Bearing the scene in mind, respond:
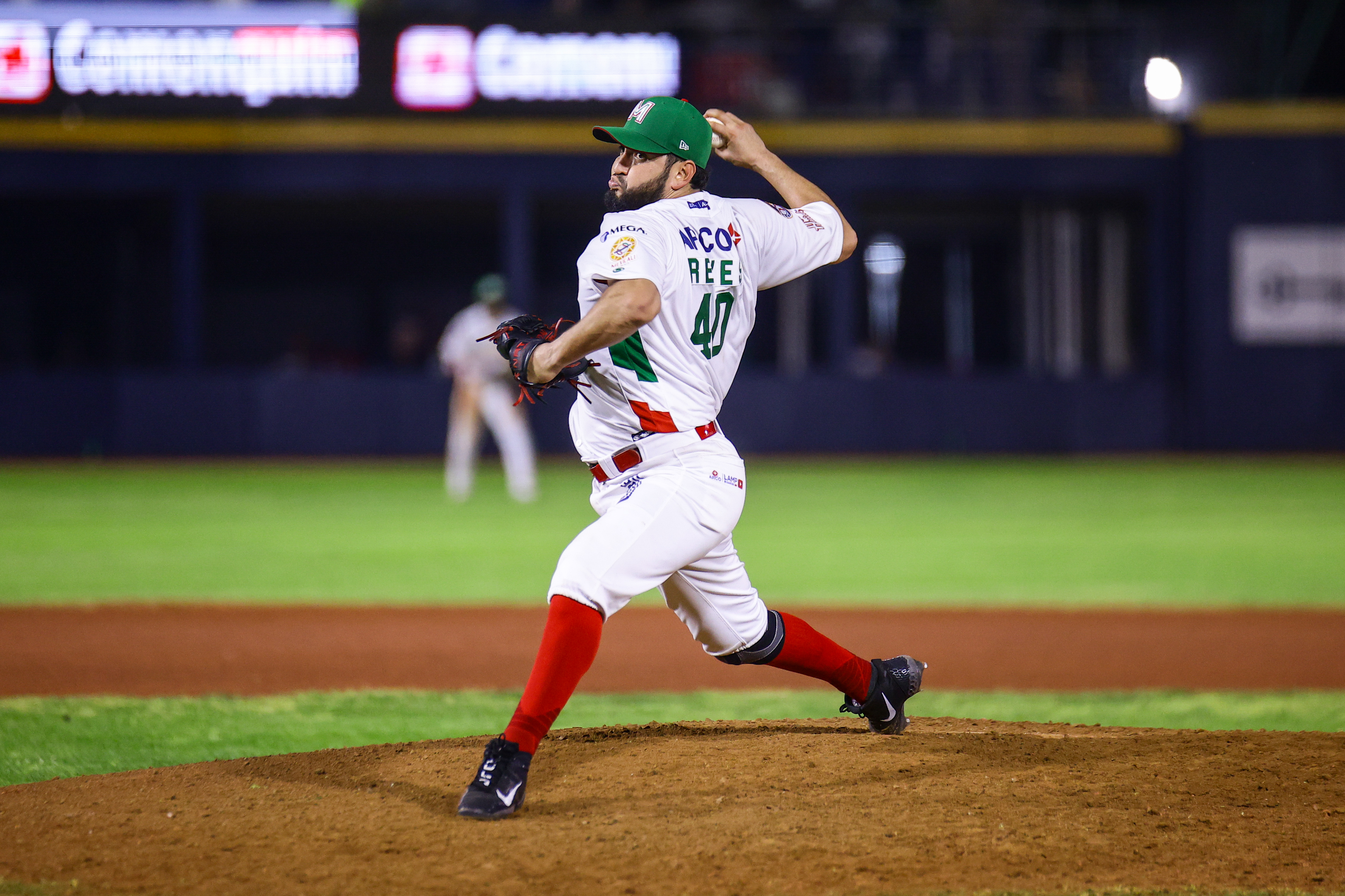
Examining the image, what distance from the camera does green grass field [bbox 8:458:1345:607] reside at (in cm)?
869

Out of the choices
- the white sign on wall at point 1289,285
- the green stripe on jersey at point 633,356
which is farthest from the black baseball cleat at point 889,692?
the white sign on wall at point 1289,285

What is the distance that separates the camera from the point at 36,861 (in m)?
3.25

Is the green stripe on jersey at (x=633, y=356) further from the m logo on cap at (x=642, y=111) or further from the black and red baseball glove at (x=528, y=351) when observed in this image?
the m logo on cap at (x=642, y=111)

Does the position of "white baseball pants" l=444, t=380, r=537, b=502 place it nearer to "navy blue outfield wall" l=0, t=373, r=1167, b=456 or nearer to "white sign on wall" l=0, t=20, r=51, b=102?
"navy blue outfield wall" l=0, t=373, r=1167, b=456

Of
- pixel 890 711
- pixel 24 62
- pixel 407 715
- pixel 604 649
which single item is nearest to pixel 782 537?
pixel 604 649

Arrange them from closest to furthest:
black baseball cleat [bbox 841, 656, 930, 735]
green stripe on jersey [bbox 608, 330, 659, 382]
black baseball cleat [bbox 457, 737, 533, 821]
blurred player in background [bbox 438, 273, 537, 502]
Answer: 1. black baseball cleat [bbox 457, 737, 533, 821]
2. green stripe on jersey [bbox 608, 330, 659, 382]
3. black baseball cleat [bbox 841, 656, 930, 735]
4. blurred player in background [bbox 438, 273, 537, 502]

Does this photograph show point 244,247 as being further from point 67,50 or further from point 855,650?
point 855,650

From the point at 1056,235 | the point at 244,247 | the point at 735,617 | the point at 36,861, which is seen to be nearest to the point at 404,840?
the point at 36,861

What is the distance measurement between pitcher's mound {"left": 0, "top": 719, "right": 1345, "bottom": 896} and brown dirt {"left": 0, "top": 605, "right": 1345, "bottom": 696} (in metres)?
1.76

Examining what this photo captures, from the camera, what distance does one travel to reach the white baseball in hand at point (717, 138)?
4191 millimetres

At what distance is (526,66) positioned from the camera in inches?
784

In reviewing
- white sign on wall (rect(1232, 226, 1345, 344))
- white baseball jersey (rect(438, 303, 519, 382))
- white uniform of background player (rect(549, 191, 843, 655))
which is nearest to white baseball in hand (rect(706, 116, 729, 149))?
white uniform of background player (rect(549, 191, 843, 655))

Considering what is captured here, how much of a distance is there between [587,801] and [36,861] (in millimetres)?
1371

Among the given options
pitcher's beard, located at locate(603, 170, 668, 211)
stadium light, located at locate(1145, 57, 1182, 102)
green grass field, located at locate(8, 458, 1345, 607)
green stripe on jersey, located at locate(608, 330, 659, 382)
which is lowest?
green grass field, located at locate(8, 458, 1345, 607)
